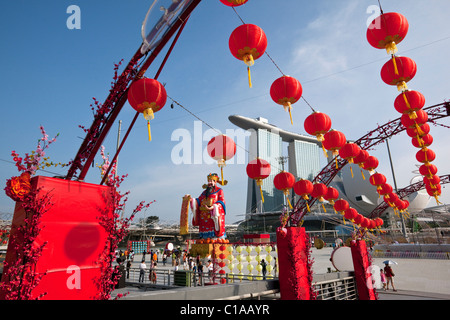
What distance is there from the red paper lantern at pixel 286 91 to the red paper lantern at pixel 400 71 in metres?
2.58

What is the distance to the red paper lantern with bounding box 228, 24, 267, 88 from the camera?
5379mm

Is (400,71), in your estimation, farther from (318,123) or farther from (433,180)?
(433,180)

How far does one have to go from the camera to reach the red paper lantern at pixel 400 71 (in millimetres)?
7012

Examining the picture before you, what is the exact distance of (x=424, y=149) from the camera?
41.1ft

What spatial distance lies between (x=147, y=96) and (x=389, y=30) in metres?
5.70

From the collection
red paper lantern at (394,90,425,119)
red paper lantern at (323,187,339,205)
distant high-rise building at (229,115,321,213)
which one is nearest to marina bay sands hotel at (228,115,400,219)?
distant high-rise building at (229,115,321,213)

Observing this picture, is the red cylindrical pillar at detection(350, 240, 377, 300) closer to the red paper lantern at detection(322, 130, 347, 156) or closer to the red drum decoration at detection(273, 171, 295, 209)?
the red drum decoration at detection(273, 171, 295, 209)

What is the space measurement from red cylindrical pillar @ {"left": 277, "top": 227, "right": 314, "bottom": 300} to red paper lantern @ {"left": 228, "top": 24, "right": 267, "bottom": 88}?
4.13m

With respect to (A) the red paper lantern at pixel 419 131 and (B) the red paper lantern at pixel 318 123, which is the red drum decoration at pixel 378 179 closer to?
(A) the red paper lantern at pixel 419 131

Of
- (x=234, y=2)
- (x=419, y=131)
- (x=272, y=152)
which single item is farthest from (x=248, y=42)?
(x=272, y=152)

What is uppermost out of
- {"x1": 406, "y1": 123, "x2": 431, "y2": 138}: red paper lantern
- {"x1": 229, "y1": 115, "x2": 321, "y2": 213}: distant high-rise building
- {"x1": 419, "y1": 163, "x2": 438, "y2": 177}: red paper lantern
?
{"x1": 229, "y1": 115, "x2": 321, "y2": 213}: distant high-rise building

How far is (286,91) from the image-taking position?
6676mm

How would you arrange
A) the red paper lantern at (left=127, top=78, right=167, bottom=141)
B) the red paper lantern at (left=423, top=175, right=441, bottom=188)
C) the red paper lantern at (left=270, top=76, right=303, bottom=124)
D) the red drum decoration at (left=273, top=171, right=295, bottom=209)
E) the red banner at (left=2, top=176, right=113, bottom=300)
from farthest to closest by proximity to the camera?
the red paper lantern at (left=423, top=175, right=441, bottom=188)
the red drum decoration at (left=273, top=171, right=295, bottom=209)
the red paper lantern at (left=270, top=76, right=303, bottom=124)
the red paper lantern at (left=127, top=78, right=167, bottom=141)
the red banner at (left=2, top=176, right=113, bottom=300)
